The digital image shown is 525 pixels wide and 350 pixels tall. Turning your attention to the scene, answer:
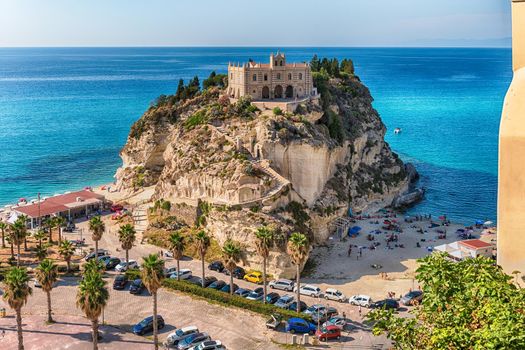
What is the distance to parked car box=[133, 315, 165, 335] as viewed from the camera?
43.2 metres

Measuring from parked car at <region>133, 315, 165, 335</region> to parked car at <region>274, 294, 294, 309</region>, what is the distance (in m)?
9.90

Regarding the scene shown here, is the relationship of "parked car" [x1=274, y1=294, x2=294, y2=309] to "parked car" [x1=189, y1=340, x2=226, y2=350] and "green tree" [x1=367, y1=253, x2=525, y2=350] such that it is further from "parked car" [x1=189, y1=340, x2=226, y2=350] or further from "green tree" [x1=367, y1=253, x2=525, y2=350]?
"green tree" [x1=367, y1=253, x2=525, y2=350]

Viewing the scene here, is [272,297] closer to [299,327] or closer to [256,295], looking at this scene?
[256,295]

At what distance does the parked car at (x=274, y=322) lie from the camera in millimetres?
44375

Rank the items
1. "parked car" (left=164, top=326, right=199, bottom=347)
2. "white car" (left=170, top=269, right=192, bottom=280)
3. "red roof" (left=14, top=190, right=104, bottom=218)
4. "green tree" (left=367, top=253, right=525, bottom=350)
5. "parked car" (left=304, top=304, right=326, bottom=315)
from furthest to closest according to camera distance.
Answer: "red roof" (left=14, top=190, right=104, bottom=218) < "white car" (left=170, top=269, right=192, bottom=280) < "parked car" (left=304, top=304, right=326, bottom=315) < "parked car" (left=164, top=326, right=199, bottom=347) < "green tree" (left=367, top=253, right=525, bottom=350)

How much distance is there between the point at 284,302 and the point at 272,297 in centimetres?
138

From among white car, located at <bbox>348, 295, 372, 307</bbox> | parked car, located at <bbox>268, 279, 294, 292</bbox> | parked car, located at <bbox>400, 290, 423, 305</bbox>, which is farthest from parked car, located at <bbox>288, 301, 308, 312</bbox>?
parked car, located at <bbox>400, 290, 423, 305</bbox>

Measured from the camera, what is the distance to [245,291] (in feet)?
166

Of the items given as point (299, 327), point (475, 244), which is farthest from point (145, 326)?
point (475, 244)

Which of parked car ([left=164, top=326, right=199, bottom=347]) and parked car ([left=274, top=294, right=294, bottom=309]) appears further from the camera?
parked car ([left=274, top=294, right=294, bottom=309])

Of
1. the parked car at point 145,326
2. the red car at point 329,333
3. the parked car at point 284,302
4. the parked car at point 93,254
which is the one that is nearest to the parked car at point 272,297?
the parked car at point 284,302

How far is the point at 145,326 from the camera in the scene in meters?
43.4

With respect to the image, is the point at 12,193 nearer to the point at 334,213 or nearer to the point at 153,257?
the point at 334,213

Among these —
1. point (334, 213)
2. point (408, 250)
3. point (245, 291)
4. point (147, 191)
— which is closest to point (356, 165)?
point (334, 213)
